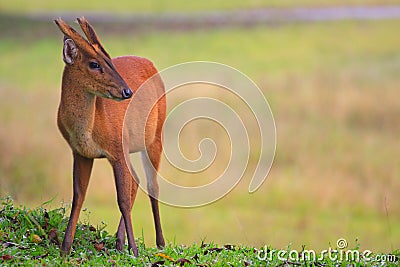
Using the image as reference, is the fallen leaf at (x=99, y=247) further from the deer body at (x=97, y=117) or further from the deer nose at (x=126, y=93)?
the deer nose at (x=126, y=93)

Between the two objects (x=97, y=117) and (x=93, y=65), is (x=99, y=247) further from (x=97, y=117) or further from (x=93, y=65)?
(x=93, y=65)

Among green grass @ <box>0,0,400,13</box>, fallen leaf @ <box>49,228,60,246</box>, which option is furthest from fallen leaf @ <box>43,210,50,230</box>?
green grass @ <box>0,0,400,13</box>

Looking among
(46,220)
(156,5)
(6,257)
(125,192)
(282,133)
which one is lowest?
(6,257)

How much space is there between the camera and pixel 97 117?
21.1ft

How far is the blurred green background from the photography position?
504 inches

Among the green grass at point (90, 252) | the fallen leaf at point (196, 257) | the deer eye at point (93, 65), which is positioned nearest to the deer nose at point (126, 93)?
the deer eye at point (93, 65)

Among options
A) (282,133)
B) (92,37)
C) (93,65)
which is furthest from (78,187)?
(282,133)

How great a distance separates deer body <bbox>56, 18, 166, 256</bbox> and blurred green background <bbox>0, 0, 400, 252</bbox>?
1.01 m

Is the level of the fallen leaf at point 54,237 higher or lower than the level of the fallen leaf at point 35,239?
higher

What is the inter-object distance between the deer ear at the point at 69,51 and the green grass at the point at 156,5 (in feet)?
83.8

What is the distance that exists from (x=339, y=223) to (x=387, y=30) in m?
15.9

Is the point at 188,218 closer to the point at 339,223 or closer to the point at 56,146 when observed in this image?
the point at 339,223

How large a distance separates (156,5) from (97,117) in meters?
27.8

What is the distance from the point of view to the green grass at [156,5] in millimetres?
32000
